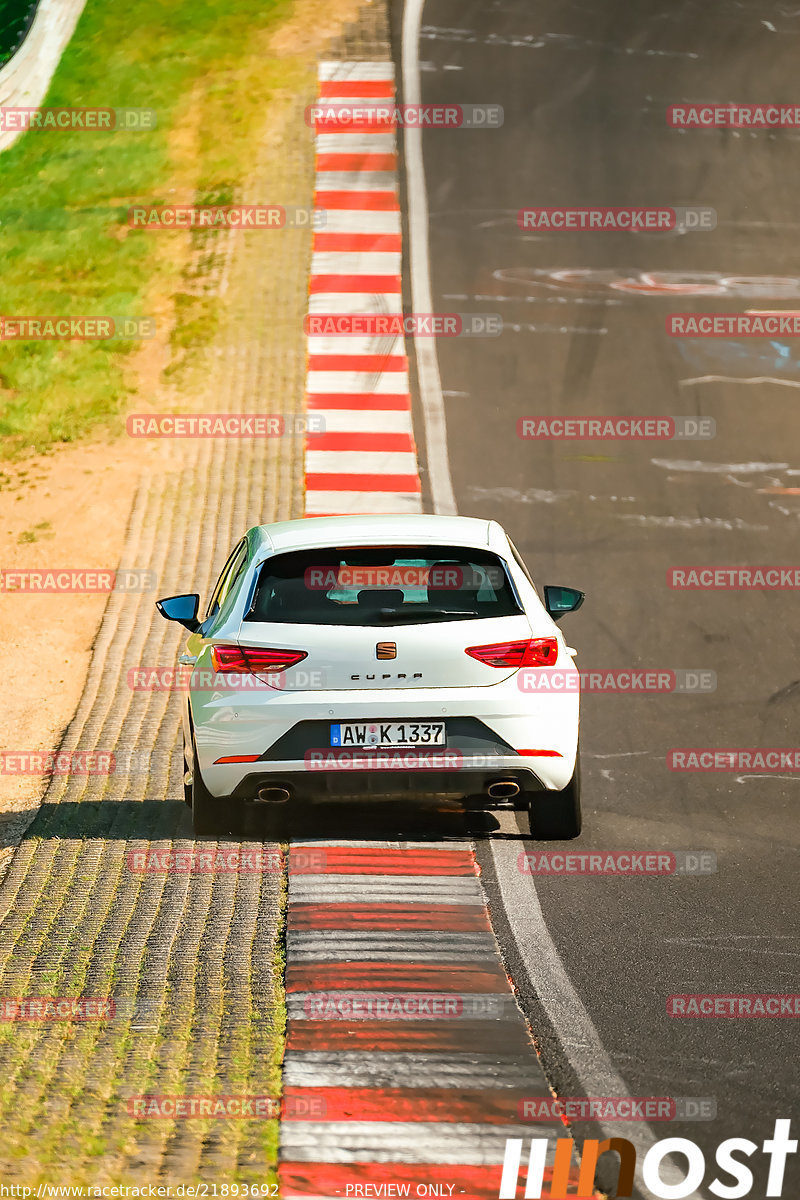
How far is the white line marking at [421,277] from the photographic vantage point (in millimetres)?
16766

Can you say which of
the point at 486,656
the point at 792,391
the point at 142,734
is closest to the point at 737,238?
the point at 792,391

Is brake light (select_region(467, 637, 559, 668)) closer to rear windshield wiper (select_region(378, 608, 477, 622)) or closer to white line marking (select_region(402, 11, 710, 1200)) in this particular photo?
rear windshield wiper (select_region(378, 608, 477, 622))

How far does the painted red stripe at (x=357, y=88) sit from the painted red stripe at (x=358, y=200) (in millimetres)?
4008

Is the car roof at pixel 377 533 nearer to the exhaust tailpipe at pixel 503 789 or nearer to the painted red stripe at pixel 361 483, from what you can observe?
the exhaust tailpipe at pixel 503 789

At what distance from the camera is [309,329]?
20656 millimetres

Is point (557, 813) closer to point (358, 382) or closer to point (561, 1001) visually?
A: point (561, 1001)

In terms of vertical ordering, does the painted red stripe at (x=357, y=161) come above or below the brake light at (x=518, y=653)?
below

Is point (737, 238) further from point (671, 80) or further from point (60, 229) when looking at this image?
point (60, 229)

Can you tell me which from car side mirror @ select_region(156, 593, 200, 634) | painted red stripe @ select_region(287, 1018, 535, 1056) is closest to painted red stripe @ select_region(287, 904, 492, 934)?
painted red stripe @ select_region(287, 1018, 535, 1056)

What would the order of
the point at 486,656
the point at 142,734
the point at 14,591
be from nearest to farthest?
the point at 486,656
the point at 142,734
the point at 14,591

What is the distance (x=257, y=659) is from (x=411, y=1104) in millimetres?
2780

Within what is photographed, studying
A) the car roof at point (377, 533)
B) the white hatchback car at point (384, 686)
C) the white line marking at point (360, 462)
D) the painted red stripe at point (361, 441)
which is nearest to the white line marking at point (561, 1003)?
the white hatchback car at point (384, 686)

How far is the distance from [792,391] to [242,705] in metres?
12.9

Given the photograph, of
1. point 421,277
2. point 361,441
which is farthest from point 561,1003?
point 421,277
